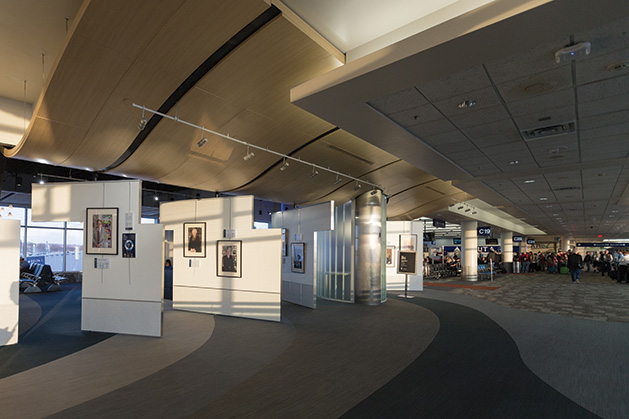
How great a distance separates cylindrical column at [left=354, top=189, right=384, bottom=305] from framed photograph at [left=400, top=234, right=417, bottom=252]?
3.66 metres

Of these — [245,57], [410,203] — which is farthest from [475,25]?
[410,203]

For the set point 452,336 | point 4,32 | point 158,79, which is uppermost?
point 4,32

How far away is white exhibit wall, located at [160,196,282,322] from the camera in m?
8.66

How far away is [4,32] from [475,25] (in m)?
7.27

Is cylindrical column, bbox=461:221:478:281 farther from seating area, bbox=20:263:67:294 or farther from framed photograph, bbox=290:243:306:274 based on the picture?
seating area, bbox=20:263:67:294

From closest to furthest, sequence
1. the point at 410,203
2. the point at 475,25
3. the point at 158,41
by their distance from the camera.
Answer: the point at 475,25 < the point at 158,41 < the point at 410,203

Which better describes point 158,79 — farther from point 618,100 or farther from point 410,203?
point 410,203

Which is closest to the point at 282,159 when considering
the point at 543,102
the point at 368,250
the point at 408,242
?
the point at 368,250

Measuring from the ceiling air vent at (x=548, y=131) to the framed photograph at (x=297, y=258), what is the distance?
6.53 meters

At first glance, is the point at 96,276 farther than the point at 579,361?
Yes

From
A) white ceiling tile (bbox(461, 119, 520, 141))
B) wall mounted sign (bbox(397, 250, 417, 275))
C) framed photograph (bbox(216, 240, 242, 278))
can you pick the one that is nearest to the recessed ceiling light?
white ceiling tile (bbox(461, 119, 520, 141))

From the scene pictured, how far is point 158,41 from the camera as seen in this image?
5227 mm

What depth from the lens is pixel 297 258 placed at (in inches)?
435

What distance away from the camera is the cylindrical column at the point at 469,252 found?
21.4 meters
